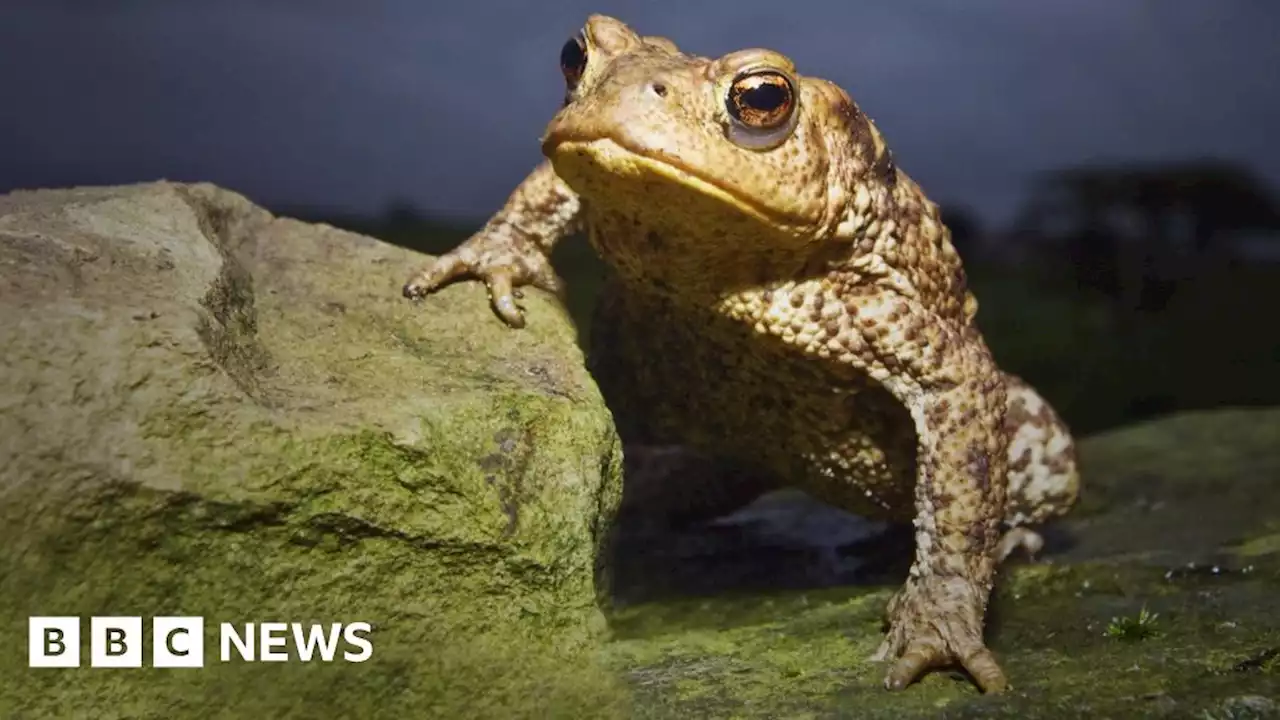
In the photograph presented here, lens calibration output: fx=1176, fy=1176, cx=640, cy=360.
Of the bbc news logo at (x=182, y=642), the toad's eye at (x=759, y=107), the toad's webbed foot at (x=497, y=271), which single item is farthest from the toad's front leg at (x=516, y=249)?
the bbc news logo at (x=182, y=642)

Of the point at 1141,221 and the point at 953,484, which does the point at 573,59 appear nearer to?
the point at 953,484

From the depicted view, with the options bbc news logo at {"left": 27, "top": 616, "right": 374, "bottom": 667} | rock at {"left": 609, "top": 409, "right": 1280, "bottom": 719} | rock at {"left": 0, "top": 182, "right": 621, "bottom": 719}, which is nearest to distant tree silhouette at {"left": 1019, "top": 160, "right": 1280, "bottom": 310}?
rock at {"left": 609, "top": 409, "right": 1280, "bottom": 719}

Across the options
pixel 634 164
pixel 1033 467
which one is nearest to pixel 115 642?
pixel 634 164

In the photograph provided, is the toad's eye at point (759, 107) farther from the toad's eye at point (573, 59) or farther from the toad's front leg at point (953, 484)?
the toad's front leg at point (953, 484)

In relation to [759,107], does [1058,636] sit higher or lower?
lower

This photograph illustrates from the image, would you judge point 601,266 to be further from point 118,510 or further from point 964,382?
point 118,510

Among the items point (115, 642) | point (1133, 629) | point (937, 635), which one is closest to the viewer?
point (115, 642)
